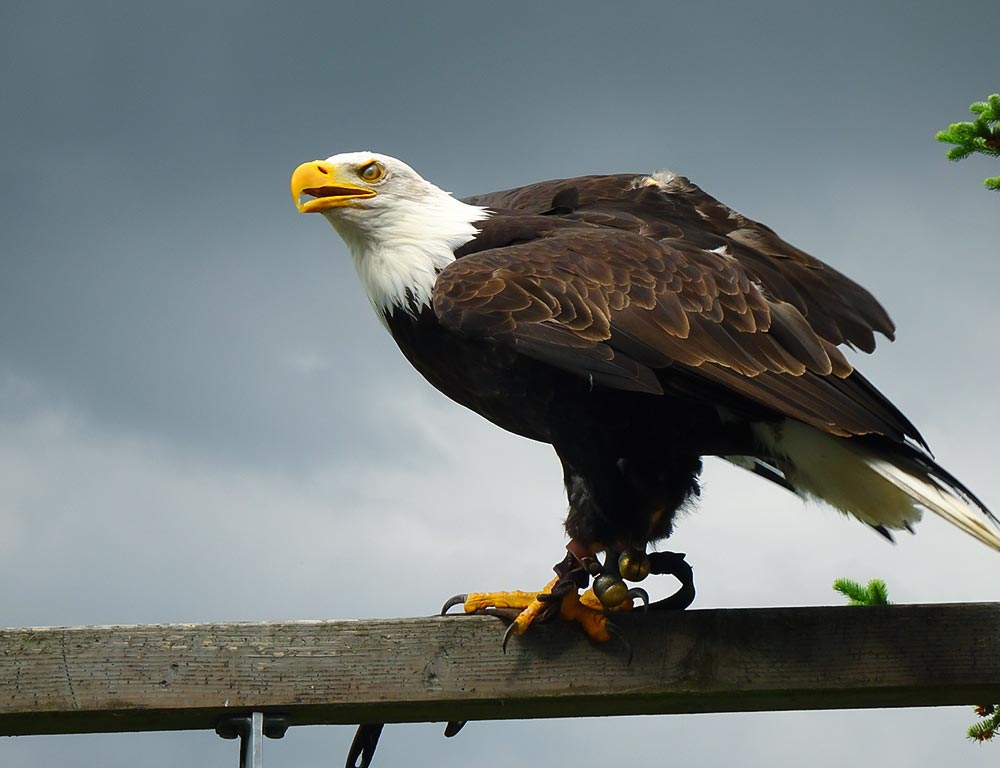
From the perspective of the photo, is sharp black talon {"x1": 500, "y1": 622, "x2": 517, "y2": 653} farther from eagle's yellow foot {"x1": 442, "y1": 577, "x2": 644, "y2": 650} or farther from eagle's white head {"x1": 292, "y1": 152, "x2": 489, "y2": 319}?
eagle's white head {"x1": 292, "y1": 152, "x2": 489, "y2": 319}

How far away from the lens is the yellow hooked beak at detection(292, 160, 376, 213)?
3.18 meters

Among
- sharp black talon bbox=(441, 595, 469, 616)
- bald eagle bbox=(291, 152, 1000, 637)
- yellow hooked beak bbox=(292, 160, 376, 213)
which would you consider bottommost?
sharp black talon bbox=(441, 595, 469, 616)

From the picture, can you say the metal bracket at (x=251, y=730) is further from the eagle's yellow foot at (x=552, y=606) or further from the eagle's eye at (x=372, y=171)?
the eagle's eye at (x=372, y=171)

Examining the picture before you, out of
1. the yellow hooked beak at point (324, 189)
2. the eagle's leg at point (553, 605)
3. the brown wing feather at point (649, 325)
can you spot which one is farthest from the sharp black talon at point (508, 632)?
the yellow hooked beak at point (324, 189)

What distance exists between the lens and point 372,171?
10.7 ft

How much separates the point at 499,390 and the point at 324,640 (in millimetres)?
753

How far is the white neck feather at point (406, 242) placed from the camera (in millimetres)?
3064

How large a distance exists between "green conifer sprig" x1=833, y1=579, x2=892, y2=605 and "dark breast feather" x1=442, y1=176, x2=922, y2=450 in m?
0.70

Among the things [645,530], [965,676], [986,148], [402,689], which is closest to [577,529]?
[645,530]

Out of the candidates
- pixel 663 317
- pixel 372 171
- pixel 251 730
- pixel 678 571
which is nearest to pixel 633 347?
pixel 663 317

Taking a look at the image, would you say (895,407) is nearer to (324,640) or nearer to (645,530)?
(645,530)

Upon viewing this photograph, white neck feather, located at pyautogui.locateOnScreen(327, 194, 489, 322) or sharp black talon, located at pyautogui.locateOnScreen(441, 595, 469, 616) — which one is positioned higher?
white neck feather, located at pyautogui.locateOnScreen(327, 194, 489, 322)

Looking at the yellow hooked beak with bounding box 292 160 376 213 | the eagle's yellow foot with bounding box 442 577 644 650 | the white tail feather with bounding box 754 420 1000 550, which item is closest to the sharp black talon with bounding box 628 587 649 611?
the eagle's yellow foot with bounding box 442 577 644 650

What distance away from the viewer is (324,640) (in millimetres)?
2434
